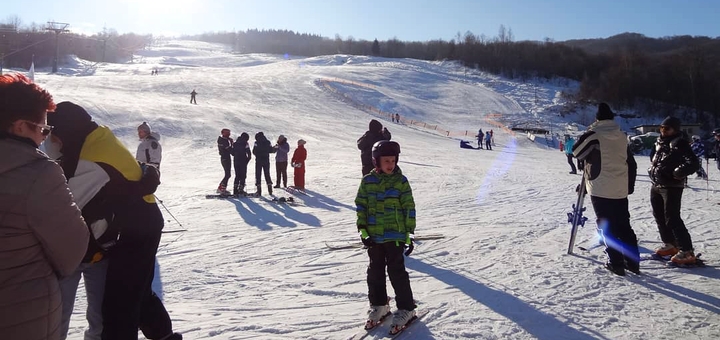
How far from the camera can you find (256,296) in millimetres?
5203

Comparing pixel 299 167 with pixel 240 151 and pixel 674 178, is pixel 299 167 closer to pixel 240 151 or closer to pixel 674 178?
pixel 240 151

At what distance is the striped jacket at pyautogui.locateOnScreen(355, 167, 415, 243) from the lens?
413 centimetres

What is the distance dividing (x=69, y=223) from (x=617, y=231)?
525 centimetres

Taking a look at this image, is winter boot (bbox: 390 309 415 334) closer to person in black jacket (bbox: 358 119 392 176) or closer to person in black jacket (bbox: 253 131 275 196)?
person in black jacket (bbox: 358 119 392 176)

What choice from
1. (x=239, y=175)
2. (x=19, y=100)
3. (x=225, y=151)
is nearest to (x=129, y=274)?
(x=19, y=100)

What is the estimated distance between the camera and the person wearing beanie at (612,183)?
543 centimetres

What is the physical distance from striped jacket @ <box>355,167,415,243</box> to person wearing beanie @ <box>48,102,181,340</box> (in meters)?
1.66

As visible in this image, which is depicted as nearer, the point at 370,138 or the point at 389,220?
the point at 389,220

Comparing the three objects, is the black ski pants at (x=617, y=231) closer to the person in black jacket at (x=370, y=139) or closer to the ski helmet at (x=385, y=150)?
the ski helmet at (x=385, y=150)

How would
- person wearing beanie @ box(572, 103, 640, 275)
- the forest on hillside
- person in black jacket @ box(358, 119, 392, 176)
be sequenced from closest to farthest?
person wearing beanie @ box(572, 103, 640, 275) → person in black jacket @ box(358, 119, 392, 176) → the forest on hillside

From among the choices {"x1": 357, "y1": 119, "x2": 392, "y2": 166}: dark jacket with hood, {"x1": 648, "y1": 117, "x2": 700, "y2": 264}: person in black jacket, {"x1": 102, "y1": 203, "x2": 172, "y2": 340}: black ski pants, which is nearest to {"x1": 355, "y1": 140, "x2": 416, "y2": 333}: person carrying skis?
{"x1": 102, "y1": 203, "x2": 172, "y2": 340}: black ski pants

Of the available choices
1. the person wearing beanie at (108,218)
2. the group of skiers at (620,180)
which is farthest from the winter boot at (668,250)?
the person wearing beanie at (108,218)

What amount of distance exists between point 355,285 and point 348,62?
80.1m

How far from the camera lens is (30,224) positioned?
208 centimetres
